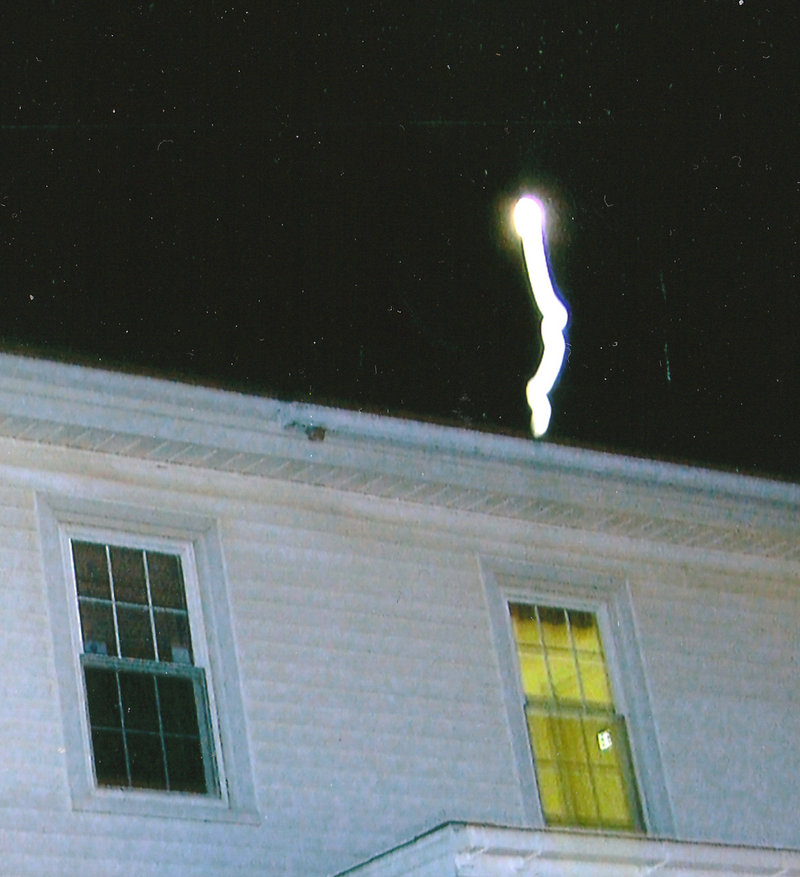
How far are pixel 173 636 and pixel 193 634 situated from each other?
14 centimetres

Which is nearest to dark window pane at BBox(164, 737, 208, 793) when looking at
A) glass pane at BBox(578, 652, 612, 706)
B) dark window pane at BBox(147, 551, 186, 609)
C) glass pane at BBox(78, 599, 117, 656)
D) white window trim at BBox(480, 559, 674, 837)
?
glass pane at BBox(78, 599, 117, 656)

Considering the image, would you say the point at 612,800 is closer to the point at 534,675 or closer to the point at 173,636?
the point at 534,675

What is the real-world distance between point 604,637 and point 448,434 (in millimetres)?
2105

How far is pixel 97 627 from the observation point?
1121 centimetres

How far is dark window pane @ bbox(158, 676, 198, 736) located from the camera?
11.2 metres

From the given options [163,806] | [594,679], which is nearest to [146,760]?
[163,806]

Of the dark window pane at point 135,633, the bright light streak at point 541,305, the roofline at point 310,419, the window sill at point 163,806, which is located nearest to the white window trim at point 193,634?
the window sill at point 163,806

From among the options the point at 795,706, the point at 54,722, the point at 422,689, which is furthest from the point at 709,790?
the point at 54,722

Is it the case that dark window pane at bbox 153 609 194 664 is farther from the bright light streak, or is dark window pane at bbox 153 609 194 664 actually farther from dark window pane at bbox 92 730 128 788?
the bright light streak

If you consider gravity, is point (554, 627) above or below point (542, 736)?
above

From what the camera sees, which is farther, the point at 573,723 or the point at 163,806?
the point at 573,723

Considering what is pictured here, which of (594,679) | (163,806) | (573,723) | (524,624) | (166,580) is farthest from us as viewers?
(594,679)

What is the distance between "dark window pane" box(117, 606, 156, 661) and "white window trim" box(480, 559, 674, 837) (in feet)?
8.44

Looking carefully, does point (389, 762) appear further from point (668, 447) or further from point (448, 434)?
point (668, 447)
